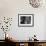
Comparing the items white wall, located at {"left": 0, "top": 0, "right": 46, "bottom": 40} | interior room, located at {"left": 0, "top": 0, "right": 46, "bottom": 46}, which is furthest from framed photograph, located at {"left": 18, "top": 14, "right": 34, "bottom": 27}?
white wall, located at {"left": 0, "top": 0, "right": 46, "bottom": 40}

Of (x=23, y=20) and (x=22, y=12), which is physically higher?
(x=22, y=12)

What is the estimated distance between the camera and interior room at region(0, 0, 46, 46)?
14.6 feet

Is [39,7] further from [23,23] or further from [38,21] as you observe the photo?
[23,23]

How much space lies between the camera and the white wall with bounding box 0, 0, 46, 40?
14.6ft

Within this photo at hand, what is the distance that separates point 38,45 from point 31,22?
3.05 feet

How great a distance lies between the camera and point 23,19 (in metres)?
4.50

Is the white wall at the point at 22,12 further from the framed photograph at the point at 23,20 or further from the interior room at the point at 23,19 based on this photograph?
the framed photograph at the point at 23,20

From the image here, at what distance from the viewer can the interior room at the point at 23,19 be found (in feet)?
14.6

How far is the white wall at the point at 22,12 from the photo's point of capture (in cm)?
446

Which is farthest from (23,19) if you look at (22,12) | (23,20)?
(22,12)

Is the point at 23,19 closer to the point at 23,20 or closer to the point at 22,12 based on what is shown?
the point at 23,20

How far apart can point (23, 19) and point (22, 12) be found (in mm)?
248

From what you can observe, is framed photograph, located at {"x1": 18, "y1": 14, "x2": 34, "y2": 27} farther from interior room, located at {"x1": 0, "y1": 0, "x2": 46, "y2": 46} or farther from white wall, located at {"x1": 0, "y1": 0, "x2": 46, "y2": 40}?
white wall, located at {"x1": 0, "y1": 0, "x2": 46, "y2": 40}

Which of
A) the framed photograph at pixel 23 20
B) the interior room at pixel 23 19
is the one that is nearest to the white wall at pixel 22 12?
the interior room at pixel 23 19
